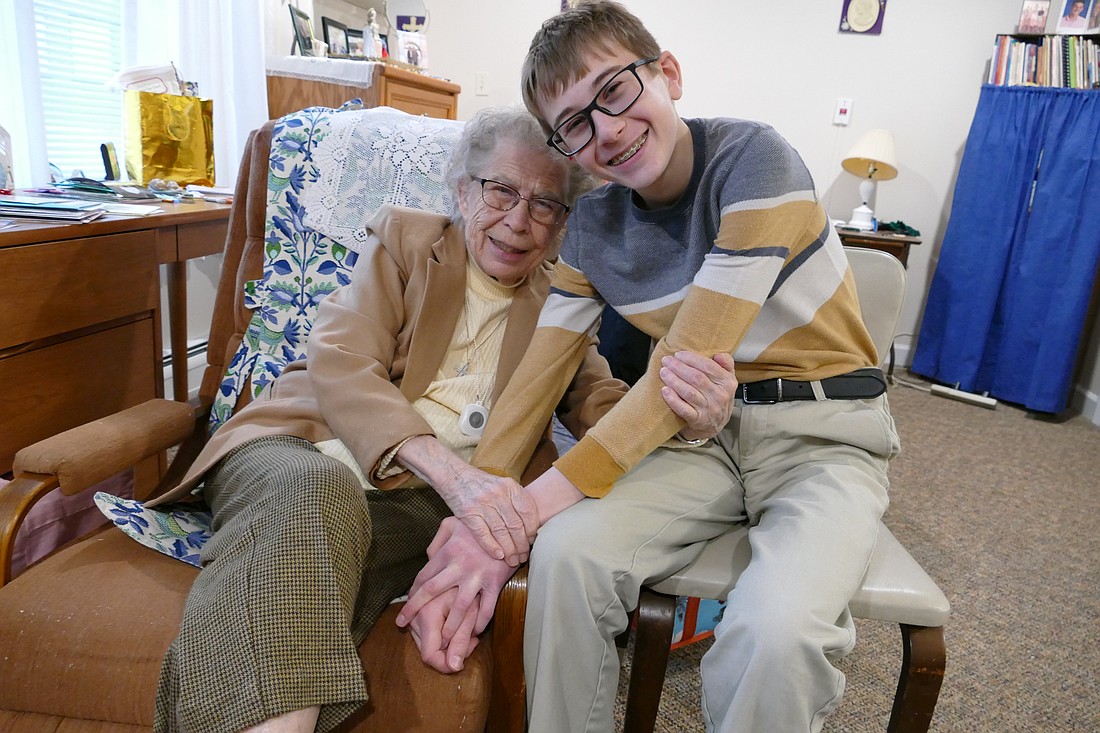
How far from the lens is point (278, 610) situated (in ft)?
2.73

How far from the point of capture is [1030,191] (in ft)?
11.6

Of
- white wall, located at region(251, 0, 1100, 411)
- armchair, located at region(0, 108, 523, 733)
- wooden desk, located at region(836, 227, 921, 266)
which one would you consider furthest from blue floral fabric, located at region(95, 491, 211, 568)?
white wall, located at region(251, 0, 1100, 411)

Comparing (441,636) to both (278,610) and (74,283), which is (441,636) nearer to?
(278,610)

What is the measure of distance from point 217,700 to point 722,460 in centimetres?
81

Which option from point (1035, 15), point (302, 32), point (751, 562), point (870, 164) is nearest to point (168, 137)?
point (302, 32)

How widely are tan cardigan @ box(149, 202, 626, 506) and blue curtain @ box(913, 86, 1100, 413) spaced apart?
3099mm

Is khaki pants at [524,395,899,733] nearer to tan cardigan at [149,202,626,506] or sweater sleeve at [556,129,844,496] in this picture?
sweater sleeve at [556,129,844,496]

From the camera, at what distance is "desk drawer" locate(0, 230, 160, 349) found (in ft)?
4.08

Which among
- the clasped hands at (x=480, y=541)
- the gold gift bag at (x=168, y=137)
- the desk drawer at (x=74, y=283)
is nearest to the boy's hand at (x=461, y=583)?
the clasped hands at (x=480, y=541)

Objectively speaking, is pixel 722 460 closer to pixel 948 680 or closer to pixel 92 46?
pixel 948 680

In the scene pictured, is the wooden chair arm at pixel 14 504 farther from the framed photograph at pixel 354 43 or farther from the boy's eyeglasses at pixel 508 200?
the framed photograph at pixel 354 43

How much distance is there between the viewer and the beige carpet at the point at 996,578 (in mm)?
1568

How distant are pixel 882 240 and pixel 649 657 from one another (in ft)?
10.2

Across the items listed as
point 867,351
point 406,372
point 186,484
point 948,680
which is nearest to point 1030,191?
point 948,680
